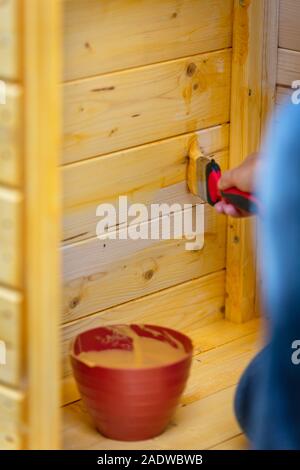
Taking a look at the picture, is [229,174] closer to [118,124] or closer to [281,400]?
[118,124]

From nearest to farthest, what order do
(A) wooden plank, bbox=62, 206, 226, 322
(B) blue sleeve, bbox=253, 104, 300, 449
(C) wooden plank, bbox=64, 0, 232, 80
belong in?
(B) blue sleeve, bbox=253, 104, 300, 449, (C) wooden plank, bbox=64, 0, 232, 80, (A) wooden plank, bbox=62, 206, 226, 322

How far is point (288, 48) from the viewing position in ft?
7.55

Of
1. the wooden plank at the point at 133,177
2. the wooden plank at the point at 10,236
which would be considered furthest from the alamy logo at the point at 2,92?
the wooden plank at the point at 133,177

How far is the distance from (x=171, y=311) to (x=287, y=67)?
0.55m

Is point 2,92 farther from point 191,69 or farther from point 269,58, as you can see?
point 269,58

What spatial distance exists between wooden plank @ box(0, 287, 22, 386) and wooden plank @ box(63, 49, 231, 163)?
40cm

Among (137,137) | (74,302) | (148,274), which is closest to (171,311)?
(148,274)

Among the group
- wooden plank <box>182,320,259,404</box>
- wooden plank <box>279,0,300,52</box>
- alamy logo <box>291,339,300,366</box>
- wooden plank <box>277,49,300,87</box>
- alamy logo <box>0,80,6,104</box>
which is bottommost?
wooden plank <box>182,320,259,404</box>

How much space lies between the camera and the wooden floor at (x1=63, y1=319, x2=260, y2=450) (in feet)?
6.27

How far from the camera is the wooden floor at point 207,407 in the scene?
191 cm

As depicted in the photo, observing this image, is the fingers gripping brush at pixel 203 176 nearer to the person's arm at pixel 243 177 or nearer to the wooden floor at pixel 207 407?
the person's arm at pixel 243 177

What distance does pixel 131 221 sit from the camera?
2193 millimetres

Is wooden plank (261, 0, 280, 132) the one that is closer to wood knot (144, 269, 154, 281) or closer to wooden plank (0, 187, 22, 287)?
wood knot (144, 269, 154, 281)

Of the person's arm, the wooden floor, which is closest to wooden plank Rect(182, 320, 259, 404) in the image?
the wooden floor
